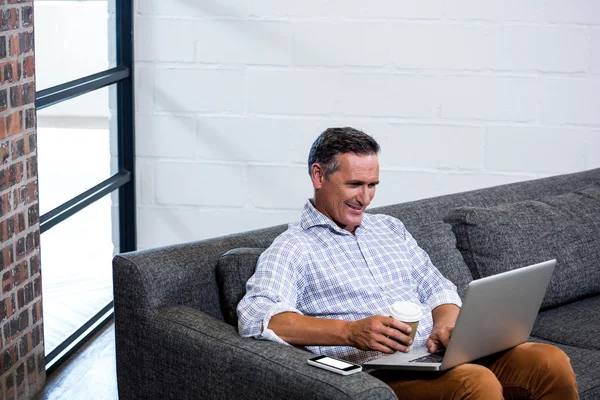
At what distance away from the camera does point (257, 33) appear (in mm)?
4281

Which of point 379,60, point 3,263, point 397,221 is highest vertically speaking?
point 379,60

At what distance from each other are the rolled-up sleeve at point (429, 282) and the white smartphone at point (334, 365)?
0.63 m

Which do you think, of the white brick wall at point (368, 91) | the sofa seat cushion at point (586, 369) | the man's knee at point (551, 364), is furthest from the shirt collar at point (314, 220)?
the white brick wall at point (368, 91)

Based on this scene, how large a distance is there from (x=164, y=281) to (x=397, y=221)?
77 centimetres

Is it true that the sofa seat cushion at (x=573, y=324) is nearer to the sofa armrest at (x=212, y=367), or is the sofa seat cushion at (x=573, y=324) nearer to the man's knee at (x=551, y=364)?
the man's knee at (x=551, y=364)

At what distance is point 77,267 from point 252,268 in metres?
1.66

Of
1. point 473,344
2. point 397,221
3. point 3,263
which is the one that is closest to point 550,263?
point 473,344

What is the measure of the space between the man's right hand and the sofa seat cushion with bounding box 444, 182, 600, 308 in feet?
3.21

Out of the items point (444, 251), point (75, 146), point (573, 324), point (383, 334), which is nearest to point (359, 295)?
point (383, 334)

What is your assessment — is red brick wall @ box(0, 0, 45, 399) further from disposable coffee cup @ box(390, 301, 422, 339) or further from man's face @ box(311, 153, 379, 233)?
disposable coffee cup @ box(390, 301, 422, 339)

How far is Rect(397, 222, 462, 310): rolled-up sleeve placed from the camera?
108 inches

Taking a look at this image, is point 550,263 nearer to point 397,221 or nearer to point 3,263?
point 397,221

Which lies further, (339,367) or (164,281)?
(164,281)

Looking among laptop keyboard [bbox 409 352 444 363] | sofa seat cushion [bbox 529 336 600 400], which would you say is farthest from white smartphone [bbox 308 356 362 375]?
sofa seat cushion [bbox 529 336 600 400]
